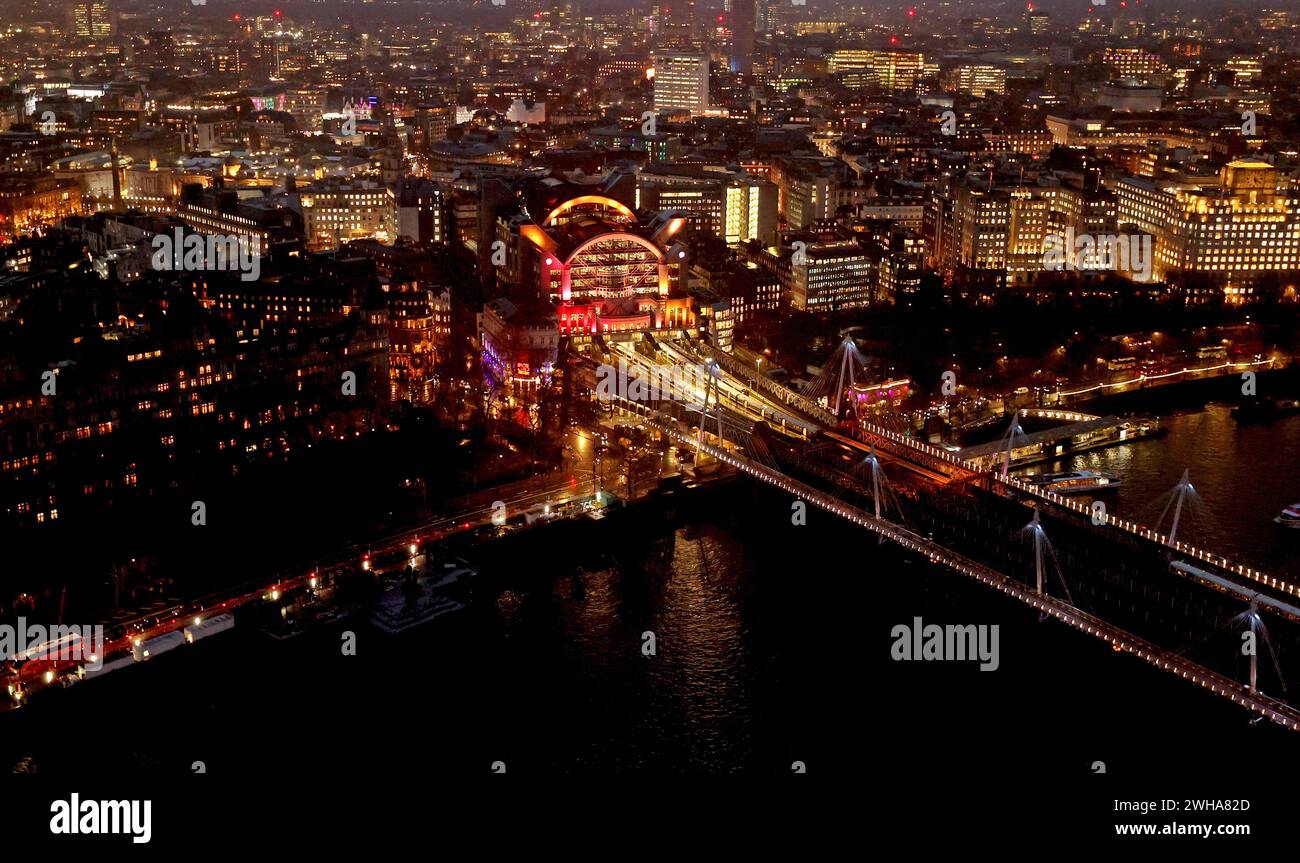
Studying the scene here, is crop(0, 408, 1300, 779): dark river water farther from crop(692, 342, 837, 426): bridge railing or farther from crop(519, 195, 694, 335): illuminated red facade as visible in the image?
crop(519, 195, 694, 335): illuminated red facade

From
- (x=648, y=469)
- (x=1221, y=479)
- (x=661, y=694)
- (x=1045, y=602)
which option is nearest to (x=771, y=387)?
(x=648, y=469)

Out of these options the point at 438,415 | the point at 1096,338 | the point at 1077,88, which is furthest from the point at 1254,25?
the point at 438,415

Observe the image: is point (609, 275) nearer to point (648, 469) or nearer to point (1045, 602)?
point (648, 469)

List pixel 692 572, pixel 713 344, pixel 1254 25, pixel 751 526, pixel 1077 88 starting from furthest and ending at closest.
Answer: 1. pixel 1254 25
2. pixel 1077 88
3. pixel 713 344
4. pixel 751 526
5. pixel 692 572

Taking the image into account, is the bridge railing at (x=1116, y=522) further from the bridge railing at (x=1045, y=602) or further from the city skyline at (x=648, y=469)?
the bridge railing at (x=1045, y=602)
